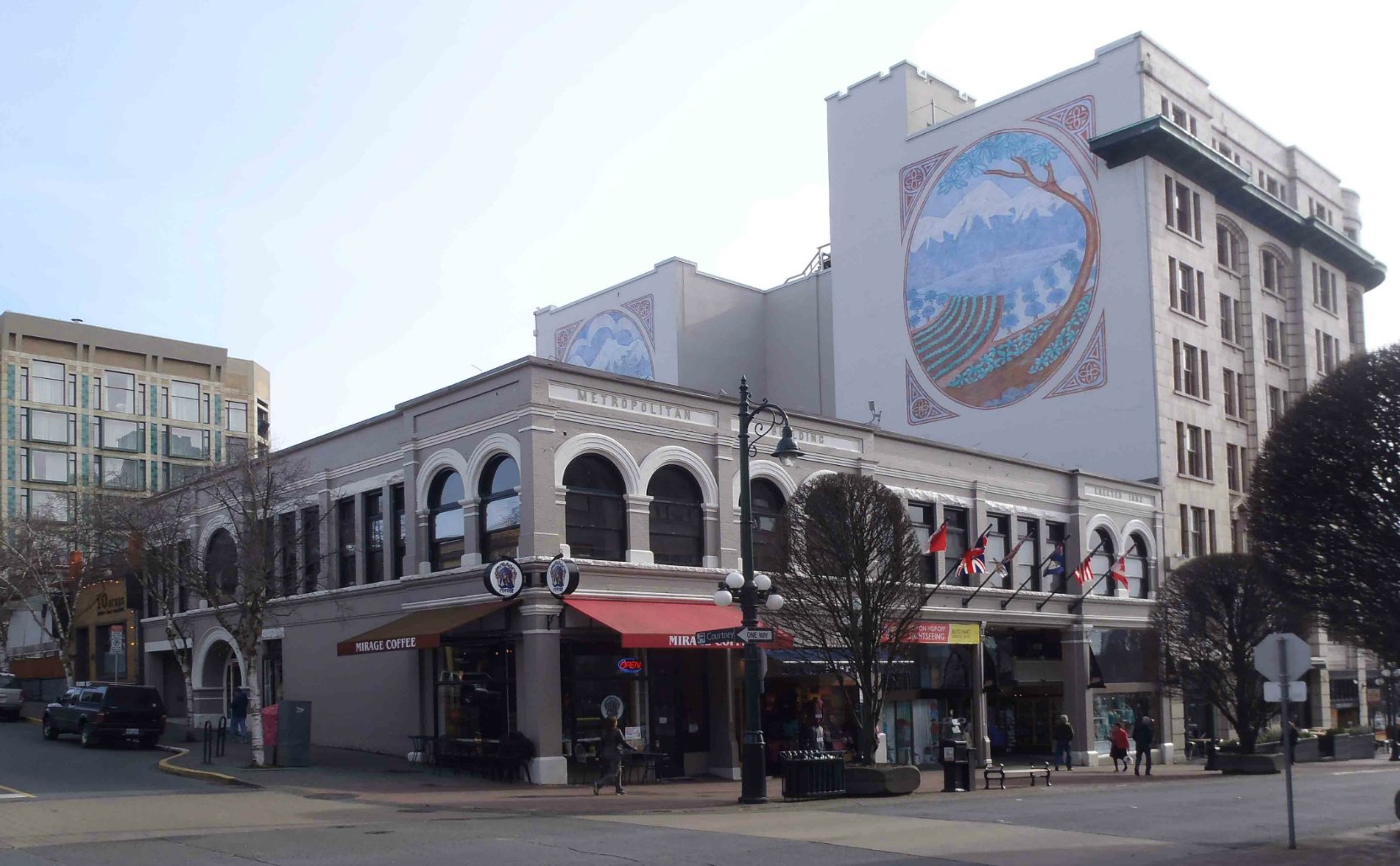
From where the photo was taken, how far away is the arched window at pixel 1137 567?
4525 cm

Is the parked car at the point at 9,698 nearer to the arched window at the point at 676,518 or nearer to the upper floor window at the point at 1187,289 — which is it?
the arched window at the point at 676,518

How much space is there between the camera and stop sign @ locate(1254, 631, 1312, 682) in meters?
17.6

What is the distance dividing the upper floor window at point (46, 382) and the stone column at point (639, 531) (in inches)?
3036

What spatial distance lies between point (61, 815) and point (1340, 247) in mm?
58425

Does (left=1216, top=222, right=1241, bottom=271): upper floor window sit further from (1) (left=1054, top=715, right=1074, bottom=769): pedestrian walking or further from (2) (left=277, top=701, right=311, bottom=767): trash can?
(2) (left=277, top=701, right=311, bottom=767): trash can

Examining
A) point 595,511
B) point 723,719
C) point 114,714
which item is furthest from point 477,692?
point 114,714

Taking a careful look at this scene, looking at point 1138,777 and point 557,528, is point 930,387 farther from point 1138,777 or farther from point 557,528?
point 557,528

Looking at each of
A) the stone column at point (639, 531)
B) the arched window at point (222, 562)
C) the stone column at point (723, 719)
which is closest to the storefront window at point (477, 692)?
the stone column at point (639, 531)

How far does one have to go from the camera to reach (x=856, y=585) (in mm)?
27094

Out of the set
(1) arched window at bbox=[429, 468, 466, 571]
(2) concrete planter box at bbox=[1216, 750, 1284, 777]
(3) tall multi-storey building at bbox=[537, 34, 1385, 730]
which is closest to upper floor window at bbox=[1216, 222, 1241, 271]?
(3) tall multi-storey building at bbox=[537, 34, 1385, 730]

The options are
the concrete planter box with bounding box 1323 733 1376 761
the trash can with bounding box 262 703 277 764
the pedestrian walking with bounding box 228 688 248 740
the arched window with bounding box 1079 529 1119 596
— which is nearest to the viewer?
the trash can with bounding box 262 703 277 764

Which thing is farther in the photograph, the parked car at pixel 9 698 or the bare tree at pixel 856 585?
the parked car at pixel 9 698

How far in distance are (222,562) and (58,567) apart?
59.0 ft

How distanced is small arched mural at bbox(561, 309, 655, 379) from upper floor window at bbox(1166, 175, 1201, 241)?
2248 cm
